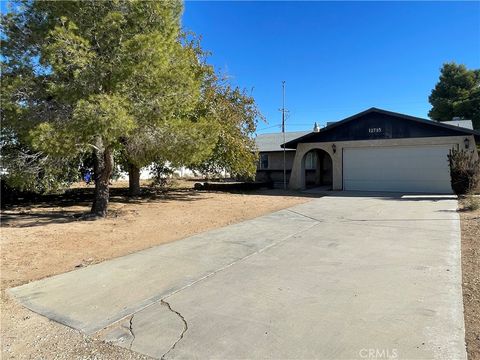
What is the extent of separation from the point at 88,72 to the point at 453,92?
150 feet

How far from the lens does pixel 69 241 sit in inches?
342

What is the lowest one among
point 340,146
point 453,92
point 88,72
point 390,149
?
point 390,149

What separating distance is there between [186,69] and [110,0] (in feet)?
9.66

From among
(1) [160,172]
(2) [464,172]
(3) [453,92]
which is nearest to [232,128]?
(1) [160,172]

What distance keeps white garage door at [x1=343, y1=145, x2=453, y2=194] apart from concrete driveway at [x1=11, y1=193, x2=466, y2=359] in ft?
40.7

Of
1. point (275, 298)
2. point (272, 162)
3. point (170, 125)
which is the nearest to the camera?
point (275, 298)

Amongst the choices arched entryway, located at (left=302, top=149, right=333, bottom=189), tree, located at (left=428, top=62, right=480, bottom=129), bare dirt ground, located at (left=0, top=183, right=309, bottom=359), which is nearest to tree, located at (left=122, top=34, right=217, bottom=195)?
bare dirt ground, located at (left=0, top=183, right=309, bottom=359)

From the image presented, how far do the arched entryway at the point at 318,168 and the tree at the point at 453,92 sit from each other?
70.6ft

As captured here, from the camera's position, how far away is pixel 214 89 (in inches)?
762

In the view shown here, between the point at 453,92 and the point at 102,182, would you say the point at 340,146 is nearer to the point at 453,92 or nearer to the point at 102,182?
the point at 102,182

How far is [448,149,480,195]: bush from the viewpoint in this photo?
16.0 m

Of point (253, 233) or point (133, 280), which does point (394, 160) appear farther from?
point (133, 280)

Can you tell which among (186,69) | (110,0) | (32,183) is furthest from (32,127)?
(186,69)

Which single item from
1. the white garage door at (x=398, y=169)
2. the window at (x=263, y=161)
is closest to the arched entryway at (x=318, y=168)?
the window at (x=263, y=161)
